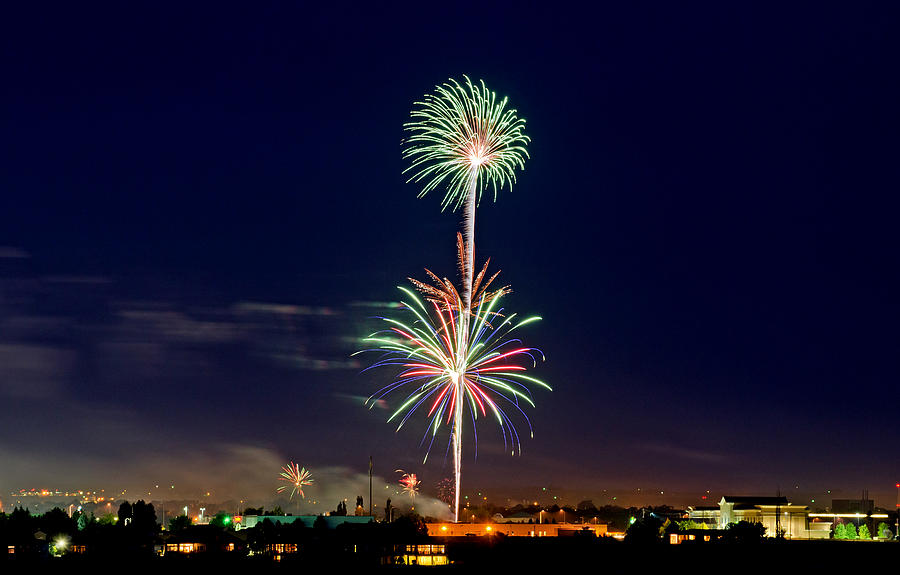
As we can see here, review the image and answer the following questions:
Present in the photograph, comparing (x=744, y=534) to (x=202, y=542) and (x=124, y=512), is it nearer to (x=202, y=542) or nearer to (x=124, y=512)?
(x=202, y=542)

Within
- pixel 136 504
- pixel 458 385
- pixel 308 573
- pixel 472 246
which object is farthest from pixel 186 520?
pixel 472 246

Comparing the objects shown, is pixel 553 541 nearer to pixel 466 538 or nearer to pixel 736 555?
pixel 466 538

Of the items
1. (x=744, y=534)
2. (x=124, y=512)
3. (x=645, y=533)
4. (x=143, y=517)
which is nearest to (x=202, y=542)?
(x=143, y=517)

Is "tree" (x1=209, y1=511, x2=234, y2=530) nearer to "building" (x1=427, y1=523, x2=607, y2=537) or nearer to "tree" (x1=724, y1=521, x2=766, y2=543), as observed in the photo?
"building" (x1=427, y1=523, x2=607, y2=537)

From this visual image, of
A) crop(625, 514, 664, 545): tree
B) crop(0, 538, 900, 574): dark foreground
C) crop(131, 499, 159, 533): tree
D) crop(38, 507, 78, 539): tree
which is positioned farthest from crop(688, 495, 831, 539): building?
crop(38, 507, 78, 539): tree

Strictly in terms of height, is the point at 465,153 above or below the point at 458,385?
above

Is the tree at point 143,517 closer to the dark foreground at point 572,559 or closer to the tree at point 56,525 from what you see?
the tree at point 56,525

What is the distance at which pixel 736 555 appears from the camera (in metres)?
119

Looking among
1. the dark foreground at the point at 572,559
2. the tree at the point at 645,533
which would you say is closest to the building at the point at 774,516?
the tree at the point at 645,533

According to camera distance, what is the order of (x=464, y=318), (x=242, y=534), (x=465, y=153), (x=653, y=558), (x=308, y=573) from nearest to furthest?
1. (x=465, y=153)
2. (x=464, y=318)
3. (x=308, y=573)
4. (x=653, y=558)
5. (x=242, y=534)

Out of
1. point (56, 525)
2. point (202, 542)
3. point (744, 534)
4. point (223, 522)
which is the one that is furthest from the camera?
point (223, 522)

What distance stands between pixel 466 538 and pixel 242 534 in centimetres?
3659

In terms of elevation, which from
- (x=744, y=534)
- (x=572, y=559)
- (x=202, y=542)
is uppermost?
(x=744, y=534)

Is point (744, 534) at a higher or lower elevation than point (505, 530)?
higher
